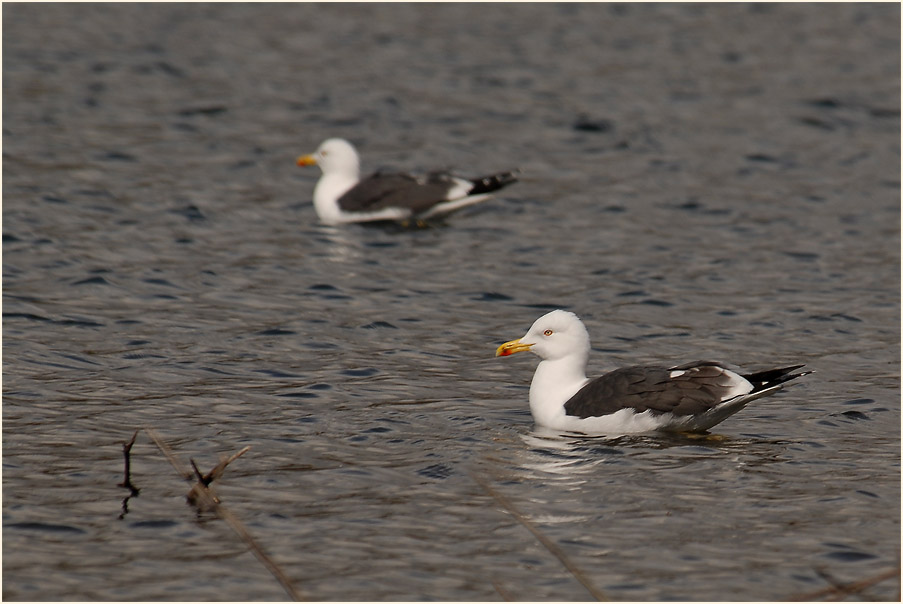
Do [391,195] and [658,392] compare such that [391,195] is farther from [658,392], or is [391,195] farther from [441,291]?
[658,392]

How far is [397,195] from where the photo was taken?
63.5ft

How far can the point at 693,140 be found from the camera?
76.7ft

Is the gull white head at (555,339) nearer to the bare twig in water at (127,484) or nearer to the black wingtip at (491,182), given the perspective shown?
the bare twig in water at (127,484)

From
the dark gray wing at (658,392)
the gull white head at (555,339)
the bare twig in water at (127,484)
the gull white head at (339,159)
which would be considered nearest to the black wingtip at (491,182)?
the gull white head at (339,159)

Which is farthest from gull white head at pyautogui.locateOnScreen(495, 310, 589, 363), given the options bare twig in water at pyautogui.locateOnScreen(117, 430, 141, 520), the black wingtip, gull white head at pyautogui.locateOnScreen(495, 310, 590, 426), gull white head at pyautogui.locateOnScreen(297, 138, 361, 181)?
gull white head at pyautogui.locateOnScreen(297, 138, 361, 181)

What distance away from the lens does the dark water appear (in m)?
9.11

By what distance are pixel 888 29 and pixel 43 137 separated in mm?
18622

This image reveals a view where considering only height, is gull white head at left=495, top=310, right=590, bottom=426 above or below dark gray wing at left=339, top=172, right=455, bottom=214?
below

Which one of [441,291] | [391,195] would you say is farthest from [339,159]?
[441,291]

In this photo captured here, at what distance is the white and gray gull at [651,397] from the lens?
1140 cm

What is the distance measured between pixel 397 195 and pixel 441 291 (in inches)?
139

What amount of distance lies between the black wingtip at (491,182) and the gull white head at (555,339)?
298 inches

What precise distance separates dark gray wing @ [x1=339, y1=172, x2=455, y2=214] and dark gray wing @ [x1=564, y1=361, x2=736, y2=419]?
7935mm

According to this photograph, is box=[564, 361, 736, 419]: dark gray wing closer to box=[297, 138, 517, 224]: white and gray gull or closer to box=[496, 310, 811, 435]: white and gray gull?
box=[496, 310, 811, 435]: white and gray gull
